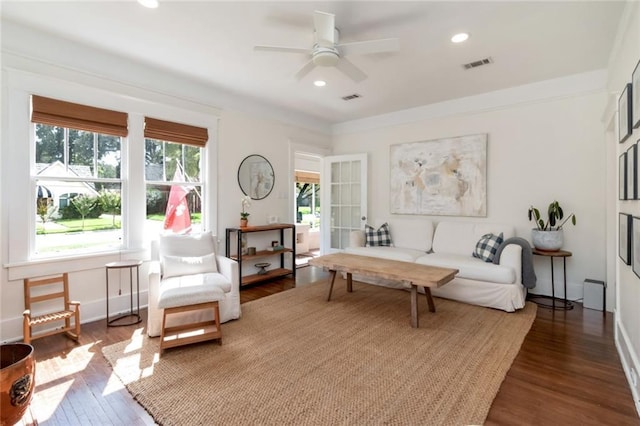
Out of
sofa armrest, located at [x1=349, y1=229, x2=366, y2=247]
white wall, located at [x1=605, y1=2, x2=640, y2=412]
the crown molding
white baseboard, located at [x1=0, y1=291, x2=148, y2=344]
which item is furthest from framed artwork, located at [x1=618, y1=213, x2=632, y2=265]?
white baseboard, located at [x1=0, y1=291, x2=148, y2=344]

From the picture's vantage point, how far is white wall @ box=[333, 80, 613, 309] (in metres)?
3.51

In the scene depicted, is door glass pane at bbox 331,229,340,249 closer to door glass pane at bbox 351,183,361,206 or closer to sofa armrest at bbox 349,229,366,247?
door glass pane at bbox 351,183,361,206

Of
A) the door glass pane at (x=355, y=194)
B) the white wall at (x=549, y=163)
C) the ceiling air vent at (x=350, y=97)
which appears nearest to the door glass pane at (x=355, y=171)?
the door glass pane at (x=355, y=194)

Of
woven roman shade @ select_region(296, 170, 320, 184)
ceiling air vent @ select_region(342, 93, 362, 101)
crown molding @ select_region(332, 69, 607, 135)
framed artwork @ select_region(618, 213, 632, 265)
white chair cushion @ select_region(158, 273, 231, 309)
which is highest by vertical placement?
ceiling air vent @ select_region(342, 93, 362, 101)

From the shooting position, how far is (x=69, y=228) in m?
2.99

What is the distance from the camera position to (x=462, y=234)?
4.20 meters

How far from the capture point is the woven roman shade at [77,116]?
8.90 ft

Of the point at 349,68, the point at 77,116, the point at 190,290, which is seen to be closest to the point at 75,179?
the point at 77,116

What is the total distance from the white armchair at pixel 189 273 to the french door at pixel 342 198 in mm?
2829

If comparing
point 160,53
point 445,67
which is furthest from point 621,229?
point 160,53

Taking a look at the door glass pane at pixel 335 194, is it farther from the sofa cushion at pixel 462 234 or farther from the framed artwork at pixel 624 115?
the framed artwork at pixel 624 115

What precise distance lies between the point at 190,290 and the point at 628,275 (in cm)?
334

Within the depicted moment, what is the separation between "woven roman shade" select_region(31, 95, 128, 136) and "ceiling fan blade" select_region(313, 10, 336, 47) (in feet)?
7.53

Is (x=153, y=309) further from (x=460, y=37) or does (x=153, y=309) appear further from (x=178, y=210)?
→ (x=460, y=37)
